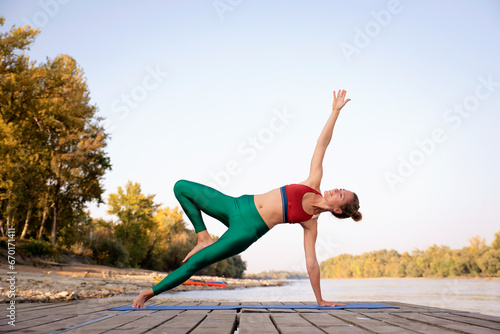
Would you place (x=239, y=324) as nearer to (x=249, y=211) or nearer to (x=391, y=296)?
(x=249, y=211)

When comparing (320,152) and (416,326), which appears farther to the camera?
(320,152)

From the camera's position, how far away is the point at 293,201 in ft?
12.2

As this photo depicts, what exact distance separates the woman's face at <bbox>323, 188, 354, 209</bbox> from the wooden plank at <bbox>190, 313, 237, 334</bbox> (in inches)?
56.6

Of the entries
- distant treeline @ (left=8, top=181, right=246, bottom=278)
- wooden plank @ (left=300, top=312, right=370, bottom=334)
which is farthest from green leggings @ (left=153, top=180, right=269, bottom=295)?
distant treeline @ (left=8, top=181, right=246, bottom=278)

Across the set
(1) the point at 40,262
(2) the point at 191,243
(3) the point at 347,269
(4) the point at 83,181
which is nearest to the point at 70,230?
(4) the point at 83,181

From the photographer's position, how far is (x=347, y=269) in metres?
71.3

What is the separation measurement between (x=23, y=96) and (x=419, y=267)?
5003 centimetres

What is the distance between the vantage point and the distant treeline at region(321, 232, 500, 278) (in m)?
41.4

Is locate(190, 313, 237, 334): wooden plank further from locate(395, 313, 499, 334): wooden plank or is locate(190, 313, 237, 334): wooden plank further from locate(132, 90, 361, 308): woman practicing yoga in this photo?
locate(395, 313, 499, 334): wooden plank

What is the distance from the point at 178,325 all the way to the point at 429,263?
180ft

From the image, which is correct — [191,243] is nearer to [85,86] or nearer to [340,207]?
[85,86]

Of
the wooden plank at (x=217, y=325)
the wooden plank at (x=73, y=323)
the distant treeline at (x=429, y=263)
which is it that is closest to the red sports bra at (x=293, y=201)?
the wooden plank at (x=217, y=325)

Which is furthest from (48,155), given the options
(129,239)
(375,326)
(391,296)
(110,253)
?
(375,326)

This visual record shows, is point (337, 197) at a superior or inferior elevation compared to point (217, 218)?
superior
